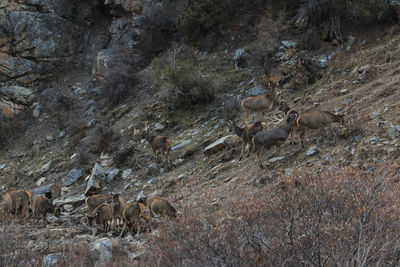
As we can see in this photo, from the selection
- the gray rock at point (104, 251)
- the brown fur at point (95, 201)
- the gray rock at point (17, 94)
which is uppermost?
the gray rock at point (17, 94)

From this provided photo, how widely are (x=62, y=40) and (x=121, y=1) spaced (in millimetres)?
5066

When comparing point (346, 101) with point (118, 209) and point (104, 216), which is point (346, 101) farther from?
point (104, 216)

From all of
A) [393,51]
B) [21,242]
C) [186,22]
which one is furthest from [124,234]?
[186,22]

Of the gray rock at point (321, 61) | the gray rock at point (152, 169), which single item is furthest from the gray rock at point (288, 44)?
the gray rock at point (152, 169)

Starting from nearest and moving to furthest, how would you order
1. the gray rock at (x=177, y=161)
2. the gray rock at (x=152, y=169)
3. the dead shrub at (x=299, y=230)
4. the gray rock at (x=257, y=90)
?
the dead shrub at (x=299, y=230)
the gray rock at (x=177, y=161)
the gray rock at (x=152, y=169)
the gray rock at (x=257, y=90)

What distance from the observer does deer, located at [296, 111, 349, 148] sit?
33.0 feet

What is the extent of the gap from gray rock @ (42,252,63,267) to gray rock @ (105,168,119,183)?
667 centimetres

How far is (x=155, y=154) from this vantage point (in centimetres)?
1380

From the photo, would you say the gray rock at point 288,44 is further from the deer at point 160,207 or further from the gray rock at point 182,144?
the deer at point 160,207

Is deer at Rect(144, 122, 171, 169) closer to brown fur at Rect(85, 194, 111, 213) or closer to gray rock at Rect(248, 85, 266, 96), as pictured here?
brown fur at Rect(85, 194, 111, 213)

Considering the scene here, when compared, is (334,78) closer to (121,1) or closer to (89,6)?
(121,1)

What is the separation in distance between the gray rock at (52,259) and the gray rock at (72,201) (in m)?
5.67

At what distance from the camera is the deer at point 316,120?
1006 cm

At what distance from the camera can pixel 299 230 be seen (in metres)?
5.83
